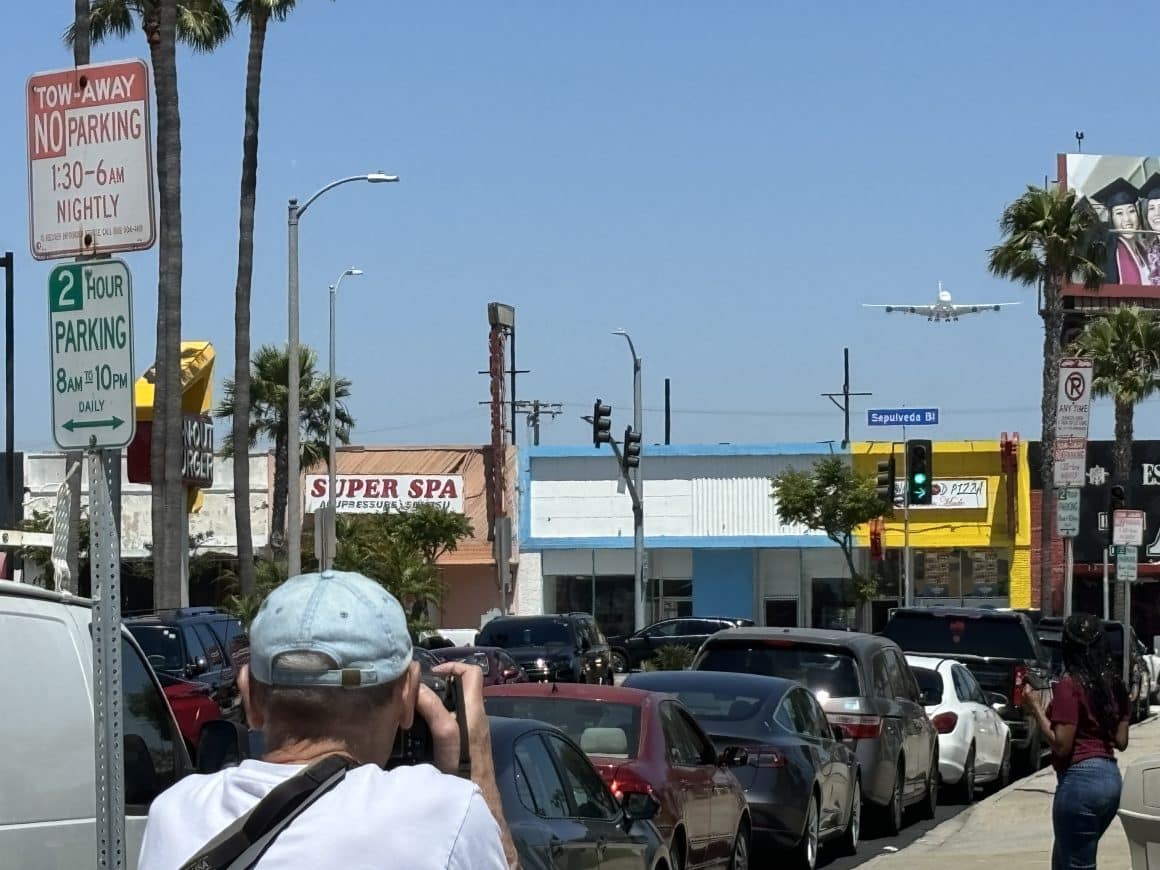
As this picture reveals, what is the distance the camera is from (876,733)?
16672 mm

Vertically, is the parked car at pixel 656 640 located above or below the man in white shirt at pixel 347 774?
below

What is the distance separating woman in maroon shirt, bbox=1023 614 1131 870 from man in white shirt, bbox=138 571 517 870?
21.9 feet

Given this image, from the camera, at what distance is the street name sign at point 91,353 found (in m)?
5.92

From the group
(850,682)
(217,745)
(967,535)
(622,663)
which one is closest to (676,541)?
(967,535)

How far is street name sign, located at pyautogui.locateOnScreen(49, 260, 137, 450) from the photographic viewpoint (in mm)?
5922

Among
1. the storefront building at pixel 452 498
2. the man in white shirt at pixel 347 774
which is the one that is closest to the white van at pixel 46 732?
the man in white shirt at pixel 347 774

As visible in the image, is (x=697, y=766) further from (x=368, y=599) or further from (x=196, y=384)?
(x=196, y=384)

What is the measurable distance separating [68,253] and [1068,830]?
580 centimetres

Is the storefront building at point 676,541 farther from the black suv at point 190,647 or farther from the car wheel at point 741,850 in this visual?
the car wheel at point 741,850

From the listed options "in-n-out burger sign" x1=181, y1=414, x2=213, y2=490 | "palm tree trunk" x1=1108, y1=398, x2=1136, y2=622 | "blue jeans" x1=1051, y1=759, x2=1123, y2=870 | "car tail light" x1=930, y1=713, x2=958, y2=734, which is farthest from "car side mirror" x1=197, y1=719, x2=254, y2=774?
"palm tree trunk" x1=1108, y1=398, x2=1136, y2=622

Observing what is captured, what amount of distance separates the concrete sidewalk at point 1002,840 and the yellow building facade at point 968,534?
39.1 meters

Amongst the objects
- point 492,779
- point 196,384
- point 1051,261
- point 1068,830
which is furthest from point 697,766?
point 1051,261

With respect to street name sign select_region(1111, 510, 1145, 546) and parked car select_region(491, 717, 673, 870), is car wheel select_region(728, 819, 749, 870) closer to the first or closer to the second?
parked car select_region(491, 717, 673, 870)

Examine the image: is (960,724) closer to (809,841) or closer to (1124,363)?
(809,841)
